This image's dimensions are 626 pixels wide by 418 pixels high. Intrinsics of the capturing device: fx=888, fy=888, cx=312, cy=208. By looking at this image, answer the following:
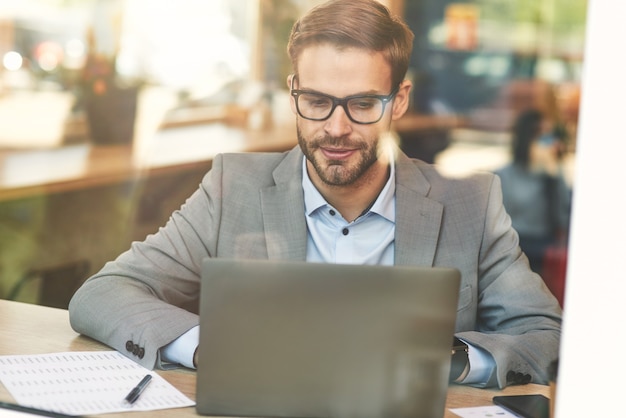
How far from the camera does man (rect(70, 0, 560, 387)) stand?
1.88 meters

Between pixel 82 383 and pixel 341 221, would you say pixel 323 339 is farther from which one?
pixel 341 221

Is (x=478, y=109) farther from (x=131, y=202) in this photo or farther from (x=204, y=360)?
(x=204, y=360)

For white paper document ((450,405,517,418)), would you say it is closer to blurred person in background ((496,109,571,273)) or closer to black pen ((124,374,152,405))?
black pen ((124,374,152,405))

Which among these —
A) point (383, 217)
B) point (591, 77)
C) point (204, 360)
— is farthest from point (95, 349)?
point (591, 77)

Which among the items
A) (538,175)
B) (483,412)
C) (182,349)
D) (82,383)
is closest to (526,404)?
(483,412)

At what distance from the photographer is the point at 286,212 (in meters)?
2.07

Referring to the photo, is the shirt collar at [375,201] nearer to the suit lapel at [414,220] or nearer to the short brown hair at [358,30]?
the suit lapel at [414,220]

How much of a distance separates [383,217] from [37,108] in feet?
6.43

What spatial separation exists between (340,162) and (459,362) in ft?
1.76

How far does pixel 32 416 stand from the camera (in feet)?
5.24

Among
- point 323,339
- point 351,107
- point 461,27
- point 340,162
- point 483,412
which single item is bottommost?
point 483,412

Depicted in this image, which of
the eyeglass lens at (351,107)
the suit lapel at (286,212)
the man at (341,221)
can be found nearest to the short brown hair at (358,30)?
the man at (341,221)

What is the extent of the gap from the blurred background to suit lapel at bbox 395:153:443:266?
0.46m

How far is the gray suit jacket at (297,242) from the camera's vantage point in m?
2.01
